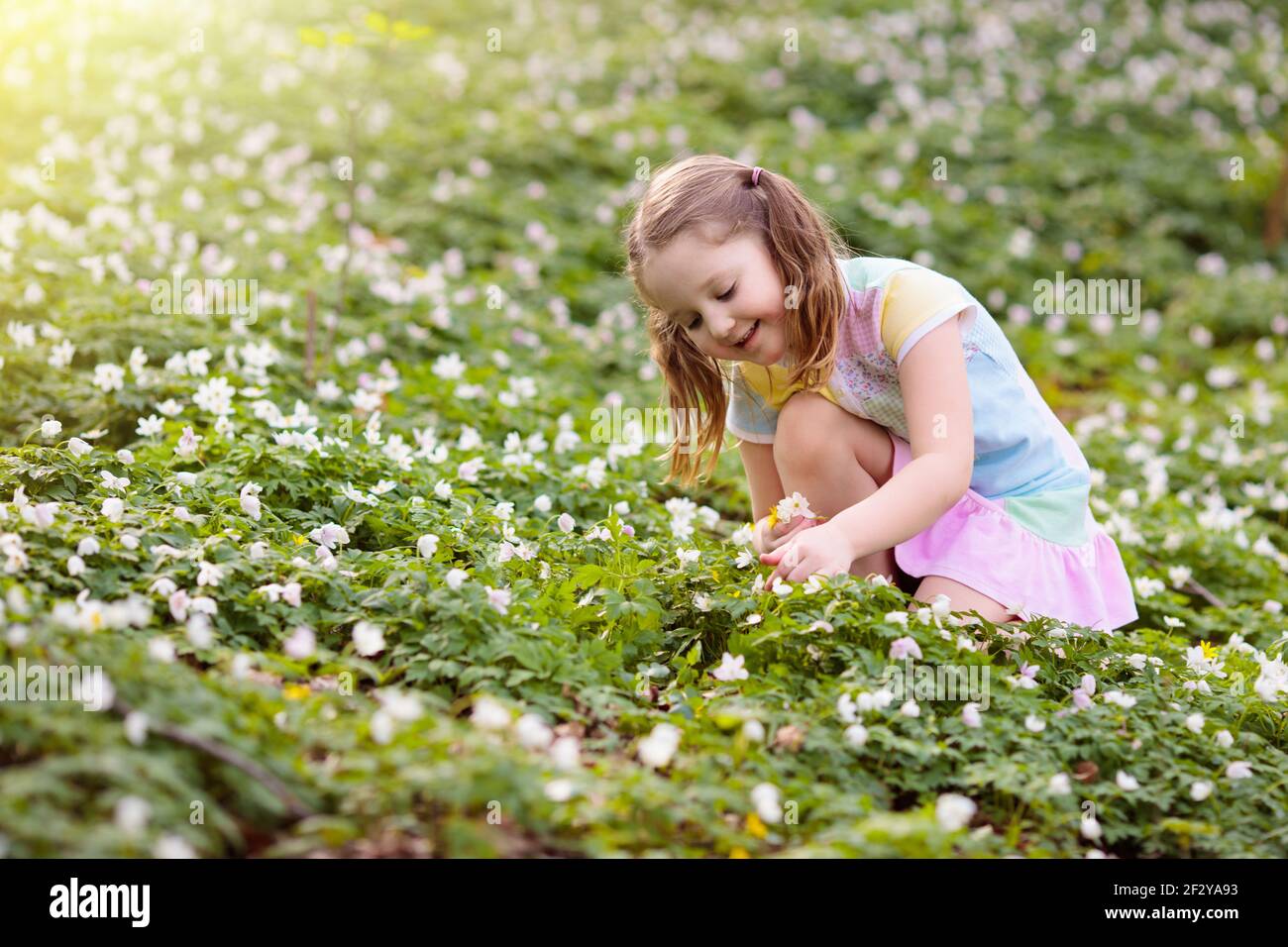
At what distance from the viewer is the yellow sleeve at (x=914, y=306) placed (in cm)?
350

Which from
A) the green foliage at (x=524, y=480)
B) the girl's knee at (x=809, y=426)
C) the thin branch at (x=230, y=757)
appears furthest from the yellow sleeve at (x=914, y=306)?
the thin branch at (x=230, y=757)

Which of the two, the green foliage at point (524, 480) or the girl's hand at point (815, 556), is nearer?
the green foliage at point (524, 480)

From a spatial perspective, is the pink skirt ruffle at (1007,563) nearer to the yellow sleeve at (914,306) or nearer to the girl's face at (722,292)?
the yellow sleeve at (914,306)

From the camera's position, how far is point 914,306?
3.54 metres

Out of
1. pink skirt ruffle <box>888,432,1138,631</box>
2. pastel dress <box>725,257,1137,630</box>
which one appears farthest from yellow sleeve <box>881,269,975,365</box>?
pink skirt ruffle <box>888,432,1138,631</box>

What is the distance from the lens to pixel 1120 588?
3984 mm

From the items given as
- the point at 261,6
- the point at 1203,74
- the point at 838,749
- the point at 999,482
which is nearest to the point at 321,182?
the point at 261,6

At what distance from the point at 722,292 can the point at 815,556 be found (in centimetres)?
79

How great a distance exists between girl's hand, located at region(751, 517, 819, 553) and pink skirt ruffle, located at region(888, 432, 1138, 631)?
39cm

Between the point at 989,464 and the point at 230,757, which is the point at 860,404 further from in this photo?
the point at 230,757

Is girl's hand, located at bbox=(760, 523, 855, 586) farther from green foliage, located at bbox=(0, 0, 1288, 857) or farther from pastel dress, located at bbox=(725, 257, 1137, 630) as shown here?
pastel dress, located at bbox=(725, 257, 1137, 630)

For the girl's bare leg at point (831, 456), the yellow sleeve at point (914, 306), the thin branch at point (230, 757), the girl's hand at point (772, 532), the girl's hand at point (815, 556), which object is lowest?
the thin branch at point (230, 757)
